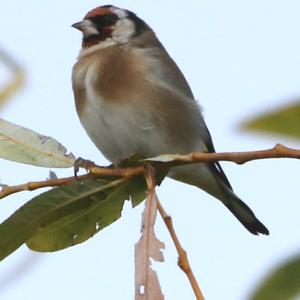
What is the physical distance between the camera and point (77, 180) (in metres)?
1.29

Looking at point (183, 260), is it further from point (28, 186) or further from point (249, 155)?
point (28, 186)

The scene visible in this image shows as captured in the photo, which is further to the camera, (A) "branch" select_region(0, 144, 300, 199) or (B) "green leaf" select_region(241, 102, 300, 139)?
(A) "branch" select_region(0, 144, 300, 199)

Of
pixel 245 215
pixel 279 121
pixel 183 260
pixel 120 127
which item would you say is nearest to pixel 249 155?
pixel 183 260

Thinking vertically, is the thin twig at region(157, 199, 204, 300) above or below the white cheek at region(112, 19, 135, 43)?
above

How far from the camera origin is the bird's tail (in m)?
3.02

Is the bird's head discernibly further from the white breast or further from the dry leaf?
the dry leaf

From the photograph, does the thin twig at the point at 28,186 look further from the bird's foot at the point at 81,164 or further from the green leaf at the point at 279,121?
the green leaf at the point at 279,121

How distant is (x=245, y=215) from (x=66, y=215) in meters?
1.89

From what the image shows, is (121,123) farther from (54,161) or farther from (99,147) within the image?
(54,161)

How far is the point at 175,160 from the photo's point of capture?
1206 millimetres

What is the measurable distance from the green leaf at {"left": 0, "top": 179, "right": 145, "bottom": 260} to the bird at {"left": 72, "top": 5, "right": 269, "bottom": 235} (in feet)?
3.87

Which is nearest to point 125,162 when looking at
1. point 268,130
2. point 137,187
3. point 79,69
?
point 137,187

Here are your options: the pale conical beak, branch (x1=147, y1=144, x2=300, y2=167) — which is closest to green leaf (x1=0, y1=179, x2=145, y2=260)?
branch (x1=147, y1=144, x2=300, y2=167)

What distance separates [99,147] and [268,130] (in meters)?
2.27
